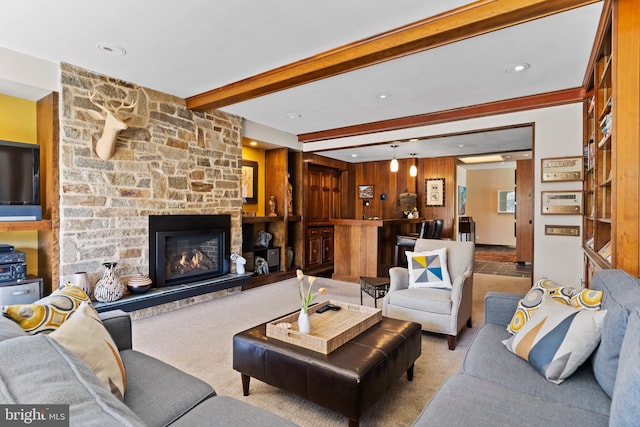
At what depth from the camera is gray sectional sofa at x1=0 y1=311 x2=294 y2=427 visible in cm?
65

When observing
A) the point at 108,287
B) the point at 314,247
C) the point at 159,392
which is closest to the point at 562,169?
the point at 314,247

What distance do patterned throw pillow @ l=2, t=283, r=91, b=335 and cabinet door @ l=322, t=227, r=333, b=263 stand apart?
543 centimetres

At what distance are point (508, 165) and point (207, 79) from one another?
31.0 ft

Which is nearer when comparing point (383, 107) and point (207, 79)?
point (207, 79)

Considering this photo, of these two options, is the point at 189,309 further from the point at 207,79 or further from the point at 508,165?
the point at 508,165

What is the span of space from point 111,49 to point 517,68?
3745mm

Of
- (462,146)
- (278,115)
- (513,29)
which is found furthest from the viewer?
(462,146)

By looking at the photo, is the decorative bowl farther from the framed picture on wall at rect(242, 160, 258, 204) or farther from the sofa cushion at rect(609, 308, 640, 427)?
the sofa cushion at rect(609, 308, 640, 427)

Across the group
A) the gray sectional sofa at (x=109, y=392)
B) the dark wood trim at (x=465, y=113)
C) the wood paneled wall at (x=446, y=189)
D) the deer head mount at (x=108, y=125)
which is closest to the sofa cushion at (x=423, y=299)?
the gray sectional sofa at (x=109, y=392)

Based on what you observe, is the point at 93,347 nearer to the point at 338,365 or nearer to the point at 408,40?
the point at 338,365

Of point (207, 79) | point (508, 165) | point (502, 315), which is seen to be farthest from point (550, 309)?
point (508, 165)

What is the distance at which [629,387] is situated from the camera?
94cm

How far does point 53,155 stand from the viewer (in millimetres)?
3279

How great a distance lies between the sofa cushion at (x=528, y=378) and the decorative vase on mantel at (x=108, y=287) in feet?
10.9
